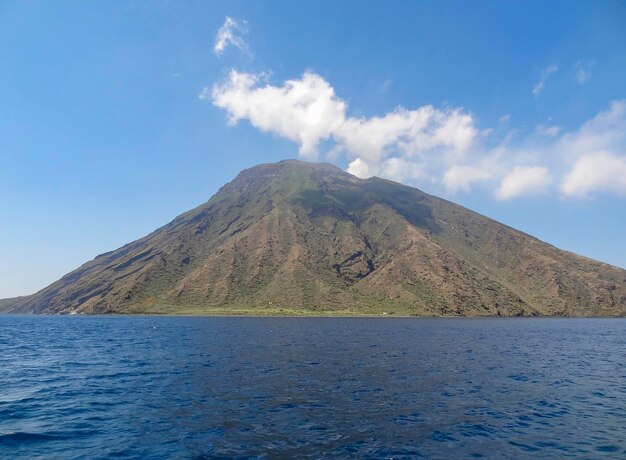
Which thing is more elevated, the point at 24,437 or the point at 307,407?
the point at 24,437

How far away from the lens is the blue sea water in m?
24.7

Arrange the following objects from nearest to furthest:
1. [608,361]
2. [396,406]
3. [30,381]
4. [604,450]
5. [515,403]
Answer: [604,450]
[396,406]
[515,403]
[30,381]
[608,361]

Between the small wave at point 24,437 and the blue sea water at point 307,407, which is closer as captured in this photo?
the blue sea water at point 307,407

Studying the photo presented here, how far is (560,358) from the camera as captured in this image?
2697 inches

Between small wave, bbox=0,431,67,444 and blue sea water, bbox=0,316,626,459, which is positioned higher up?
small wave, bbox=0,431,67,444

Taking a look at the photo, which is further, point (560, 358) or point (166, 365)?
point (560, 358)

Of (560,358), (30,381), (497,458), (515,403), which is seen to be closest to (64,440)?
(30,381)

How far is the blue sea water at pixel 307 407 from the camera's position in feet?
Result: 81.1

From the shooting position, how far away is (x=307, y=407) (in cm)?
3347

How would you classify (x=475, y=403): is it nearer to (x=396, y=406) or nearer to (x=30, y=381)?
(x=396, y=406)

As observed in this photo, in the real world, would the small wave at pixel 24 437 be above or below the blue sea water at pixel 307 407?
above

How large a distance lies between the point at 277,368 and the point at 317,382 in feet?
33.7

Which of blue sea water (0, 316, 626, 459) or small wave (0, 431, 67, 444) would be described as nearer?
blue sea water (0, 316, 626, 459)

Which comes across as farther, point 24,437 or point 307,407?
point 307,407
